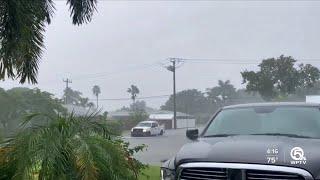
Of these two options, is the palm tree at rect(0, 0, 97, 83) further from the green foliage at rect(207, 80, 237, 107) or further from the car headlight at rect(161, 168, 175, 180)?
the green foliage at rect(207, 80, 237, 107)

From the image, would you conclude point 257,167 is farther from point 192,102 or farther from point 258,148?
point 192,102

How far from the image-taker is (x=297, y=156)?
16.5 feet

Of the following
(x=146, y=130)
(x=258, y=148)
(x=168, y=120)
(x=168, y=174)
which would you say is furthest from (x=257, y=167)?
(x=168, y=120)

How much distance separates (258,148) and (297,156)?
0.37 m

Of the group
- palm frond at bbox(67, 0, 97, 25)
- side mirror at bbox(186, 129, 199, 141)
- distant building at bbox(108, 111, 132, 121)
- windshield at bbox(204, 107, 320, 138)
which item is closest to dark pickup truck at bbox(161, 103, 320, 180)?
windshield at bbox(204, 107, 320, 138)

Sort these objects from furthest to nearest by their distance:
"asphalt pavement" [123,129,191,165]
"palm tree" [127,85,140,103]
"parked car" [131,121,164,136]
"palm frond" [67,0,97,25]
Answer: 1. "palm tree" [127,85,140,103]
2. "parked car" [131,121,164,136]
3. "asphalt pavement" [123,129,191,165]
4. "palm frond" [67,0,97,25]

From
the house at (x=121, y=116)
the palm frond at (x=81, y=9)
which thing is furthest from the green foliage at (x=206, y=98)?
the palm frond at (x=81, y=9)

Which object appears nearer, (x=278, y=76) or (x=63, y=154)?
(x=63, y=154)

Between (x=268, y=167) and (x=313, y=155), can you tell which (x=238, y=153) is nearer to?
(x=268, y=167)

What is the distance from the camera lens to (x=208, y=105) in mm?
125812

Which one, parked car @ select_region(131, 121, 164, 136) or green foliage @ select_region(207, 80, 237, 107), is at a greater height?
green foliage @ select_region(207, 80, 237, 107)

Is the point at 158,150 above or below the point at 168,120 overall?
below

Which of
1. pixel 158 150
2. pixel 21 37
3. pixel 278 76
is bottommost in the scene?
pixel 158 150

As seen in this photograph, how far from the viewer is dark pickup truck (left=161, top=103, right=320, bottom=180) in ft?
16.3
